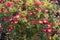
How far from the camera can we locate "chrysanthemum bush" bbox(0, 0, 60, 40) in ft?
12.8

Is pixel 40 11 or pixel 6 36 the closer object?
pixel 40 11

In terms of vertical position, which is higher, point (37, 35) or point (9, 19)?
point (9, 19)

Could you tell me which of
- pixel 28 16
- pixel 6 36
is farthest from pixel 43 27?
pixel 6 36

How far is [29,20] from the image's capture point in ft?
13.0

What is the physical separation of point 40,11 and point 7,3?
1.94 feet

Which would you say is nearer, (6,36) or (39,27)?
(39,27)

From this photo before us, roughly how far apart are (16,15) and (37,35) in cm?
49

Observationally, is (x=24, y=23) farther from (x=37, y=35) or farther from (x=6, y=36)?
(x=6, y=36)

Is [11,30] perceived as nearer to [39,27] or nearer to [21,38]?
[21,38]

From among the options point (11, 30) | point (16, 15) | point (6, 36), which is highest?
point (16, 15)

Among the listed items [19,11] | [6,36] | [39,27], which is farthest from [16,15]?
[6,36]

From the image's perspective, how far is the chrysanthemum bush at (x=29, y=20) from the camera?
3.91m

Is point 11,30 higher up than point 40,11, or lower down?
lower down

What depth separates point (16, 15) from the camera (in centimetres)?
392
